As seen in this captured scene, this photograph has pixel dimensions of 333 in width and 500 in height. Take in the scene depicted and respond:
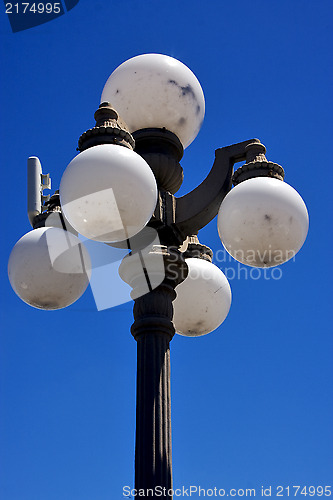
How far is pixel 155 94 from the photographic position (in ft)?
18.2

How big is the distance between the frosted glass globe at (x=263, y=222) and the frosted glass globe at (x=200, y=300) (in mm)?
1010

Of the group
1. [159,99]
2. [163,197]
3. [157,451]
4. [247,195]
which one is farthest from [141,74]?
[157,451]

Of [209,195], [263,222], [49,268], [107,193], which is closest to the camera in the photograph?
[107,193]

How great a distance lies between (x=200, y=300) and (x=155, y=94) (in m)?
1.59

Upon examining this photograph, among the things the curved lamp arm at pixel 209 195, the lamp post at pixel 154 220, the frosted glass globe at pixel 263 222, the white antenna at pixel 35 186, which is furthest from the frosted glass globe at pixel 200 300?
the white antenna at pixel 35 186

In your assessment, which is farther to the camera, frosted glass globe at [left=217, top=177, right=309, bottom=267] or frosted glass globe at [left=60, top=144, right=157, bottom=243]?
frosted glass globe at [left=217, top=177, right=309, bottom=267]

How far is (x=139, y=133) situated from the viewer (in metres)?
5.57

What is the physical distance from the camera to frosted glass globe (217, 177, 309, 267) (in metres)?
4.72

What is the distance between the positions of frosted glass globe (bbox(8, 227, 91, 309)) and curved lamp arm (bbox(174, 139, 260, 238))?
0.72 metres

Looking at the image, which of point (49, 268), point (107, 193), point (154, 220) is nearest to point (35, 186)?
point (49, 268)

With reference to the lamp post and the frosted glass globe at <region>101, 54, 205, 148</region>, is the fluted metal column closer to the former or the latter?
the lamp post

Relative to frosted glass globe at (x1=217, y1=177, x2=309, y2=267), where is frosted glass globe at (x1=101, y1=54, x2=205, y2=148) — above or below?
above

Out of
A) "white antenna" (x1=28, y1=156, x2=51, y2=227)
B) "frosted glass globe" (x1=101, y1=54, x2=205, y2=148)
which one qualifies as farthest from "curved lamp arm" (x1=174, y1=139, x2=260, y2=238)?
"white antenna" (x1=28, y1=156, x2=51, y2=227)

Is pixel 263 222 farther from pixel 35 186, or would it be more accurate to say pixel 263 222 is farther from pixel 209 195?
pixel 35 186
